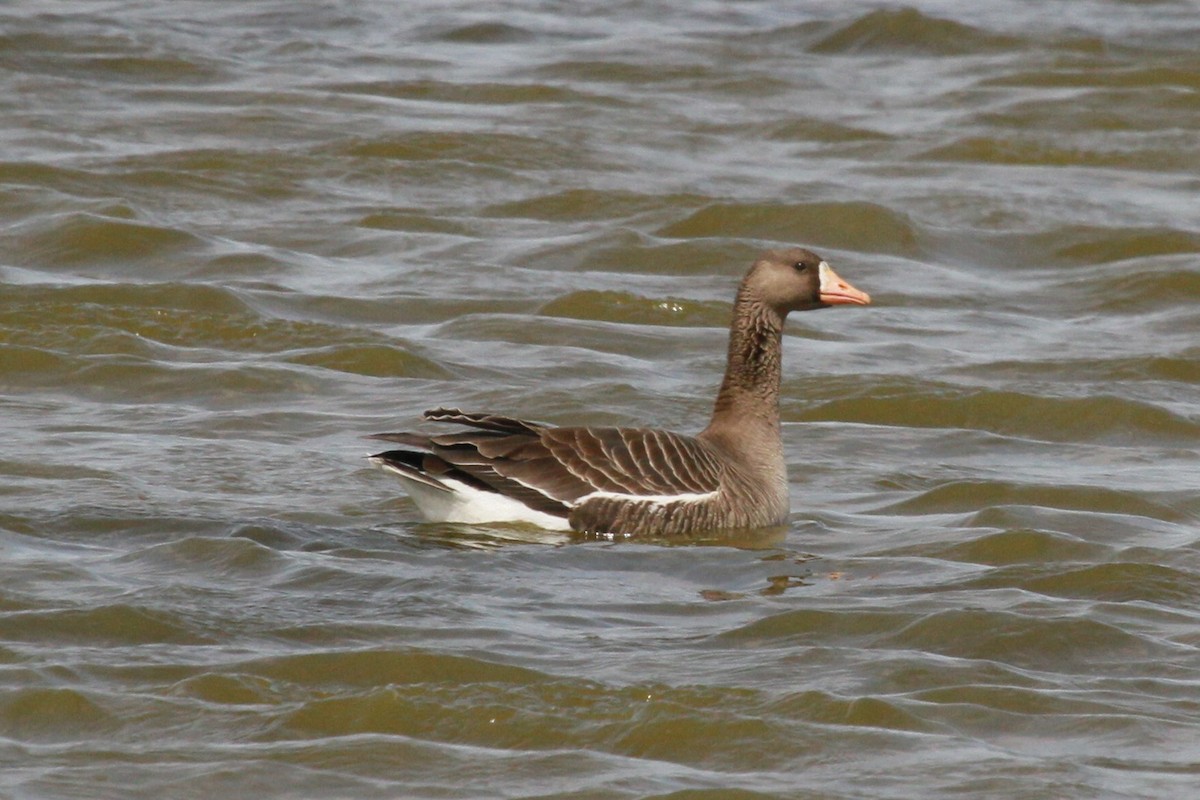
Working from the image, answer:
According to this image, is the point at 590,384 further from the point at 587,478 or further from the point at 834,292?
the point at 587,478

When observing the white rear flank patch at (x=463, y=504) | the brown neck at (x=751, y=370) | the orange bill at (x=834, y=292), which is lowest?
the white rear flank patch at (x=463, y=504)

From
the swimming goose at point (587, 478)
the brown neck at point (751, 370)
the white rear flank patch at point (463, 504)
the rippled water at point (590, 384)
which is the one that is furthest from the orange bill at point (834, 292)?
the white rear flank patch at point (463, 504)

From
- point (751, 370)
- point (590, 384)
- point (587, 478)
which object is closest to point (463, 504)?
point (587, 478)

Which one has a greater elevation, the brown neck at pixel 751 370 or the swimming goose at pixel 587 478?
the brown neck at pixel 751 370

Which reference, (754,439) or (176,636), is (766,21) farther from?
(176,636)

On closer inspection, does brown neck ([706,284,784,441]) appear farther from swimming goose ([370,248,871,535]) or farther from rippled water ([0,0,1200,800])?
rippled water ([0,0,1200,800])

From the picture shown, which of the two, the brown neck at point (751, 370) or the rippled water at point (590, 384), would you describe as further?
the brown neck at point (751, 370)

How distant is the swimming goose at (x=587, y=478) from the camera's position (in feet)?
32.9

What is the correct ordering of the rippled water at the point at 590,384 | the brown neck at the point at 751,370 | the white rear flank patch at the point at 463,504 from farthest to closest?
1. the brown neck at the point at 751,370
2. the white rear flank patch at the point at 463,504
3. the rippled water at the point at 590,384

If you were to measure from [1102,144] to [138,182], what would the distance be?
8.35m

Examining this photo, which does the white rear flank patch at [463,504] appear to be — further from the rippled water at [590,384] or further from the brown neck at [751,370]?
the brown neck at [751,370]

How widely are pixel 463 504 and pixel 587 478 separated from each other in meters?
0.59

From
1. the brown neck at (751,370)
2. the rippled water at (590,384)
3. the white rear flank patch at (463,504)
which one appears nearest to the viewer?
the rippled water at (590,384)

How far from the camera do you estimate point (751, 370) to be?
11.0m
